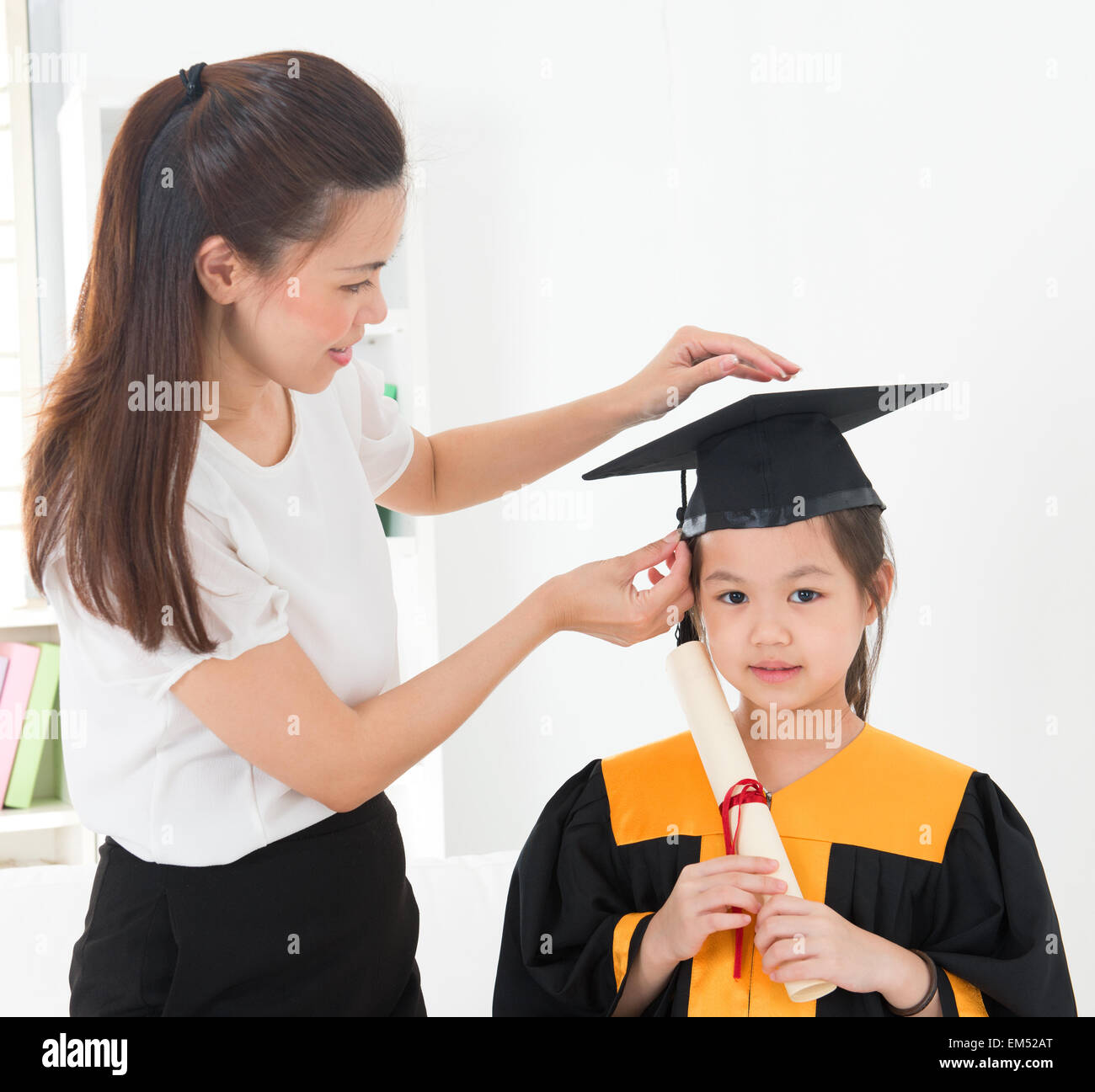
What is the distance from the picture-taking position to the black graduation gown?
1.14m

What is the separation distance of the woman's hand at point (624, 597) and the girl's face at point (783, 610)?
0.12 ft

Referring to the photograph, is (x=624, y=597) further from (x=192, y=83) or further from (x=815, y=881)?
(x=192, y=83)

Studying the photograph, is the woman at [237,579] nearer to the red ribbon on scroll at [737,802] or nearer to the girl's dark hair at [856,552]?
the girl's dark hair at [856,552]

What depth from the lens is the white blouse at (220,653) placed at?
108 centimetres

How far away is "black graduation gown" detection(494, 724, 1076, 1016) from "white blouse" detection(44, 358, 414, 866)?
0.29 m

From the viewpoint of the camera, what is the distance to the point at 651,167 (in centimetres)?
261

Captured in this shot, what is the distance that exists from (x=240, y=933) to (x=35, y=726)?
1812 millimetres

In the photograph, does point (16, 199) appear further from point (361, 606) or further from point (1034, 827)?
point (1034, 827)

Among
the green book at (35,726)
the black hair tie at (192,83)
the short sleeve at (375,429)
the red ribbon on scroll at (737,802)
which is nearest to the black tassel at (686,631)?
the red ribbon on scroll at (737,802)

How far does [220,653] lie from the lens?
1.06 meters

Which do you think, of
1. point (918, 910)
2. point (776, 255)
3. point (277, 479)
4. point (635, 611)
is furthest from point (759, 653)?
point (776, 255)

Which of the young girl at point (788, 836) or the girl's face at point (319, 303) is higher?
the girl's face at point (319, 303)
